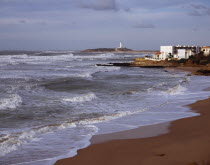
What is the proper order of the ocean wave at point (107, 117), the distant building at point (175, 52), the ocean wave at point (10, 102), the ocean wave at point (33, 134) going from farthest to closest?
the distant building at point (175, 52)
the ocean wave at point (10, 102)
the ocean wave at point (107, 117)
the ocean wave at point (33, 134)

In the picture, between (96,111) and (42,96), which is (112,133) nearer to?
(96,111)

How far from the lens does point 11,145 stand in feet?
25.6

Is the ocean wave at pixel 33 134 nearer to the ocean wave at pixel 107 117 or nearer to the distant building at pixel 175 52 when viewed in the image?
the ocean wave at pixel 107 117

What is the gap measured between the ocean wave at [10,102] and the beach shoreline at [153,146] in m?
5.66

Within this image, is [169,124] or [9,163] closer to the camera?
[9,163]

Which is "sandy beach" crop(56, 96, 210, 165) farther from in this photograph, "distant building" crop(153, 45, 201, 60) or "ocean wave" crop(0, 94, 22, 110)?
"distant building" crop(153, 45, 201, 60)

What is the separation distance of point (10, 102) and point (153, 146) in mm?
8234

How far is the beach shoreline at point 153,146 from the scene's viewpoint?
6531 mm

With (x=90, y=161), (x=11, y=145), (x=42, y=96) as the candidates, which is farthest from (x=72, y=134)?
(x=42, y=96)

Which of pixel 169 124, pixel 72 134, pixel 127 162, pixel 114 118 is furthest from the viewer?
pixel 114 118

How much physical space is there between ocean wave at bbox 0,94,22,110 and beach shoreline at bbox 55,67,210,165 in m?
5.66

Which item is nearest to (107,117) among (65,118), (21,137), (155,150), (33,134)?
(65,118)

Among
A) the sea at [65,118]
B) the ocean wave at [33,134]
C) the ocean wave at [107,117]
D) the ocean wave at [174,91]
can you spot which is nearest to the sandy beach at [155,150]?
the sea at [65,118]

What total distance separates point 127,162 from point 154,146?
137cm
